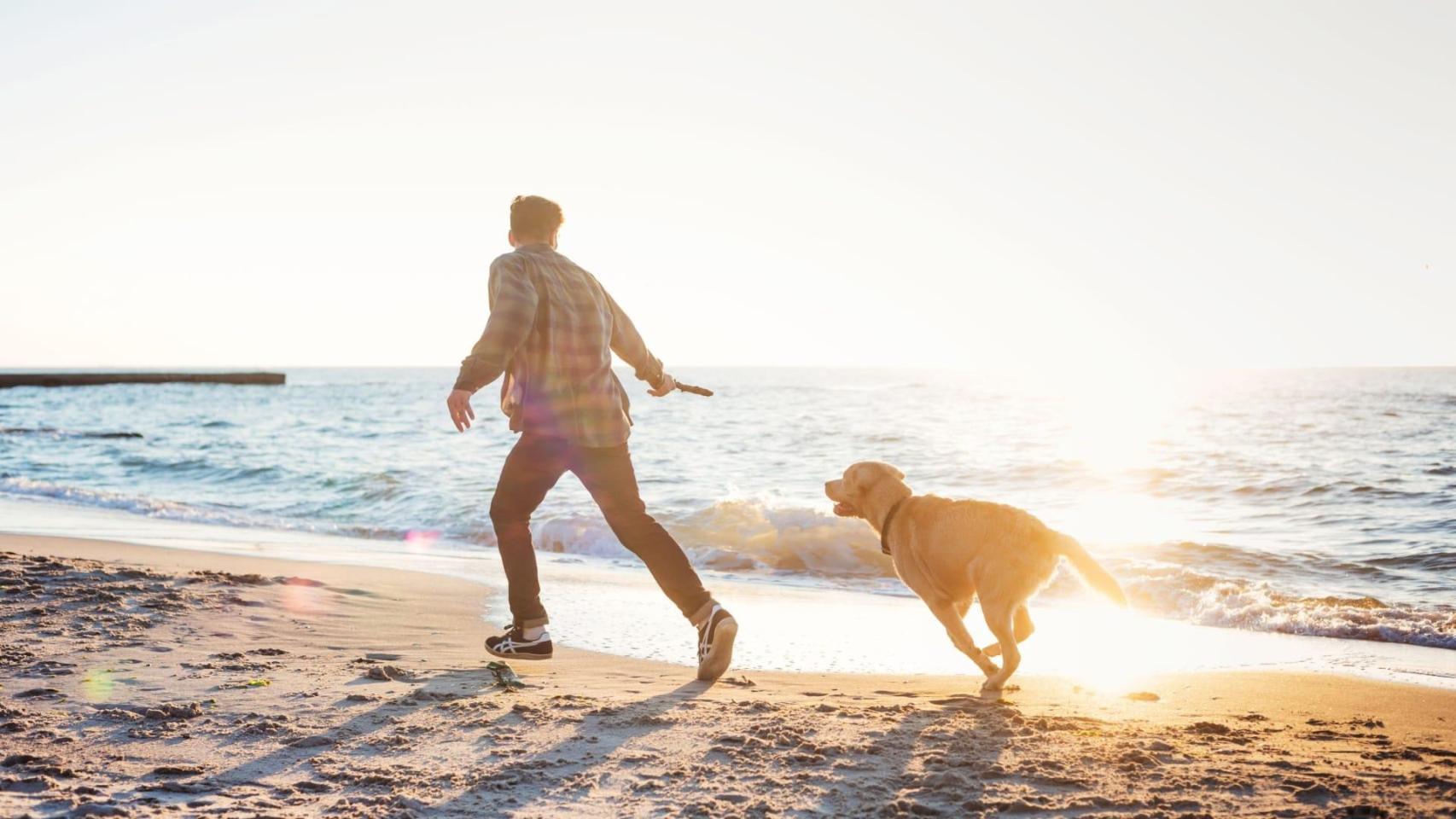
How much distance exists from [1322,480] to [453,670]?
14.2 m

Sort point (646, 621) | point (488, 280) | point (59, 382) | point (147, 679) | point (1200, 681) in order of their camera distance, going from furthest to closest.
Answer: point (59, 382) → point (646, 621) → point (1200, 681) → point (488, 280) → point (147, 679)

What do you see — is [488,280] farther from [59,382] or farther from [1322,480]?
[59,382]

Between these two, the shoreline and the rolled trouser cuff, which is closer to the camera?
the rolled trouser cuff

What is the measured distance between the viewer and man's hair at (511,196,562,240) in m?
4.82

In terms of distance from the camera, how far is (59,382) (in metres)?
74.2

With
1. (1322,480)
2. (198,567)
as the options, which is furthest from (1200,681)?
(1322,480)

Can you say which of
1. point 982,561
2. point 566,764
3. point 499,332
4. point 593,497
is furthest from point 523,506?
point 982,561

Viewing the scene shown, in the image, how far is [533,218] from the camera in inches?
190

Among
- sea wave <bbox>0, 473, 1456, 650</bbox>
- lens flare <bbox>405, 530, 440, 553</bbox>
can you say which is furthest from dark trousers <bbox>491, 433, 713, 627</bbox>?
lens flare <bbox>405, 530, 440, 553</bbox>

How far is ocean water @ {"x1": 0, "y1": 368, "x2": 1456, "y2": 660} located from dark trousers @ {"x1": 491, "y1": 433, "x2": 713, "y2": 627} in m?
3.88

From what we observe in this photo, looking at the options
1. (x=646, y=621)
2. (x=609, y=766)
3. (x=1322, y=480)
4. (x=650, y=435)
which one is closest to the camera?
(x=609, y=766)

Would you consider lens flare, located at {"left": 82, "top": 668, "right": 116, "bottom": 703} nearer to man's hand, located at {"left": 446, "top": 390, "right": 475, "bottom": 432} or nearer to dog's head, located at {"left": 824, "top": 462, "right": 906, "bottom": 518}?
man's hand, located at {"left": 446, "top": 390, "right": 475, "bottom": 432}

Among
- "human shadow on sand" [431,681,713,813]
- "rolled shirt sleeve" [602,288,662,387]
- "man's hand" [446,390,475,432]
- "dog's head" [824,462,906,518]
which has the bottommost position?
"human shadow on sand" [431,681,713,813]

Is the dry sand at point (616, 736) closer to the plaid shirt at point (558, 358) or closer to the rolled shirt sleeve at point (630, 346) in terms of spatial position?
the plaid shirt at point (558, 358)
